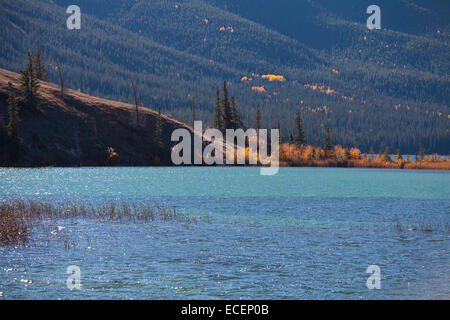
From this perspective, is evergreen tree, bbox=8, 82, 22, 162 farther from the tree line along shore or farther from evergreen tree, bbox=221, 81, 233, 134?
evergreen tree, bbox=221, 81, 233, 134

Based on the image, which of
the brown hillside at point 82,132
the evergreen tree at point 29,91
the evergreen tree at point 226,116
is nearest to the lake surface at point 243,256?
the brown hillside at point 82,132

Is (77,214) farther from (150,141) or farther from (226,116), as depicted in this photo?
(226,116)

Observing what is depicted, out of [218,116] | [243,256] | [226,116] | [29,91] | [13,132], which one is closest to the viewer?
[243,256]

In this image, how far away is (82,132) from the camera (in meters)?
142

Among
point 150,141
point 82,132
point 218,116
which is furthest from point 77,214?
point 218,116

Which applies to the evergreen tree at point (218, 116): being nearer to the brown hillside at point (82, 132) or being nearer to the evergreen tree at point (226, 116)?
the evergreen tree at point (226, 116)

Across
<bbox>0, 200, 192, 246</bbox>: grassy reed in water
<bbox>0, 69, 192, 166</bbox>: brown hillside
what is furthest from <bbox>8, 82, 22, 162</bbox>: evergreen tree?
<bbox>0, 200, 192, 246</bbox>: grassy reed in water

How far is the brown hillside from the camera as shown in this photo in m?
128

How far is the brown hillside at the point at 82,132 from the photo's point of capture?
128 meters

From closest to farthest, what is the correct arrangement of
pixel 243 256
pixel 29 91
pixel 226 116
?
pixel 243 256 → pixel 29 91 → pixel 226 116

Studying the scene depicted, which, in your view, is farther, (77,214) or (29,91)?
(29,91)

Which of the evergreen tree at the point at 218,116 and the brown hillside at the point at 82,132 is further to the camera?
the evergreen tree at the point at 218,116
